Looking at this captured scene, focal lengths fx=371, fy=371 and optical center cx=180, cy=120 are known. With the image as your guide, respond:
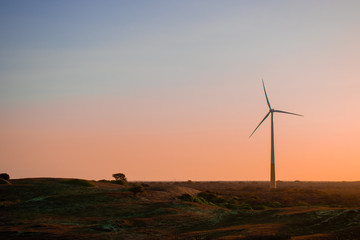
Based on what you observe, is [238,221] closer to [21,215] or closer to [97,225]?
[97,225]

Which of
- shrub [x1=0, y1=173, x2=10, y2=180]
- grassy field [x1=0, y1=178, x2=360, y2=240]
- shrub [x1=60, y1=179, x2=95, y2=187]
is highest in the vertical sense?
shrub [x1=0, y1=173, x2=10, y2=180]

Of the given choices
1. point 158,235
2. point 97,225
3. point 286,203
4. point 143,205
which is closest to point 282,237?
point 158,235

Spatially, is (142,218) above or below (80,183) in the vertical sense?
below

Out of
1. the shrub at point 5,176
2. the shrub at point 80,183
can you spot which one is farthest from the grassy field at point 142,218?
the shrub at point 5,176

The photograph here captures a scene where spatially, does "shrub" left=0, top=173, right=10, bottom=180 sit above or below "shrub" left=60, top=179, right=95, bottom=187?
above

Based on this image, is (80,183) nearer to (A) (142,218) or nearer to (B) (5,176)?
(B) (5,176)

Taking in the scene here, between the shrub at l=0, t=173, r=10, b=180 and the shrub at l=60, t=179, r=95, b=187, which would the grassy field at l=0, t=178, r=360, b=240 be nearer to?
the shrub at l=60, t=179, r=95, b=187

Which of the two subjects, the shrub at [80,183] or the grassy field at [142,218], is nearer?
the grassy field at [142,218]

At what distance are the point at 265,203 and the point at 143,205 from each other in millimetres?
31221

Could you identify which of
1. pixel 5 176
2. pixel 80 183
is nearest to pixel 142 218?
pixel 80 183

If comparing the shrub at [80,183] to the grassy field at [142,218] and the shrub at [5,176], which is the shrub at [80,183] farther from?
the shrub at [5,176]

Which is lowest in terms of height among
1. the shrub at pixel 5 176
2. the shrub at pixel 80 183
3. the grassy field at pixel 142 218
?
the grassy field at pixel 142 218

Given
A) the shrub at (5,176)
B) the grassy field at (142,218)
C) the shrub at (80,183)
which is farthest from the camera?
the shrub at (5,176)

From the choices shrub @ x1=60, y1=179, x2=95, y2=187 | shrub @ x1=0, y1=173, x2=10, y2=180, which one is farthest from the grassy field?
shrub @ x1=0, y1=173, x2=10, y2=180
